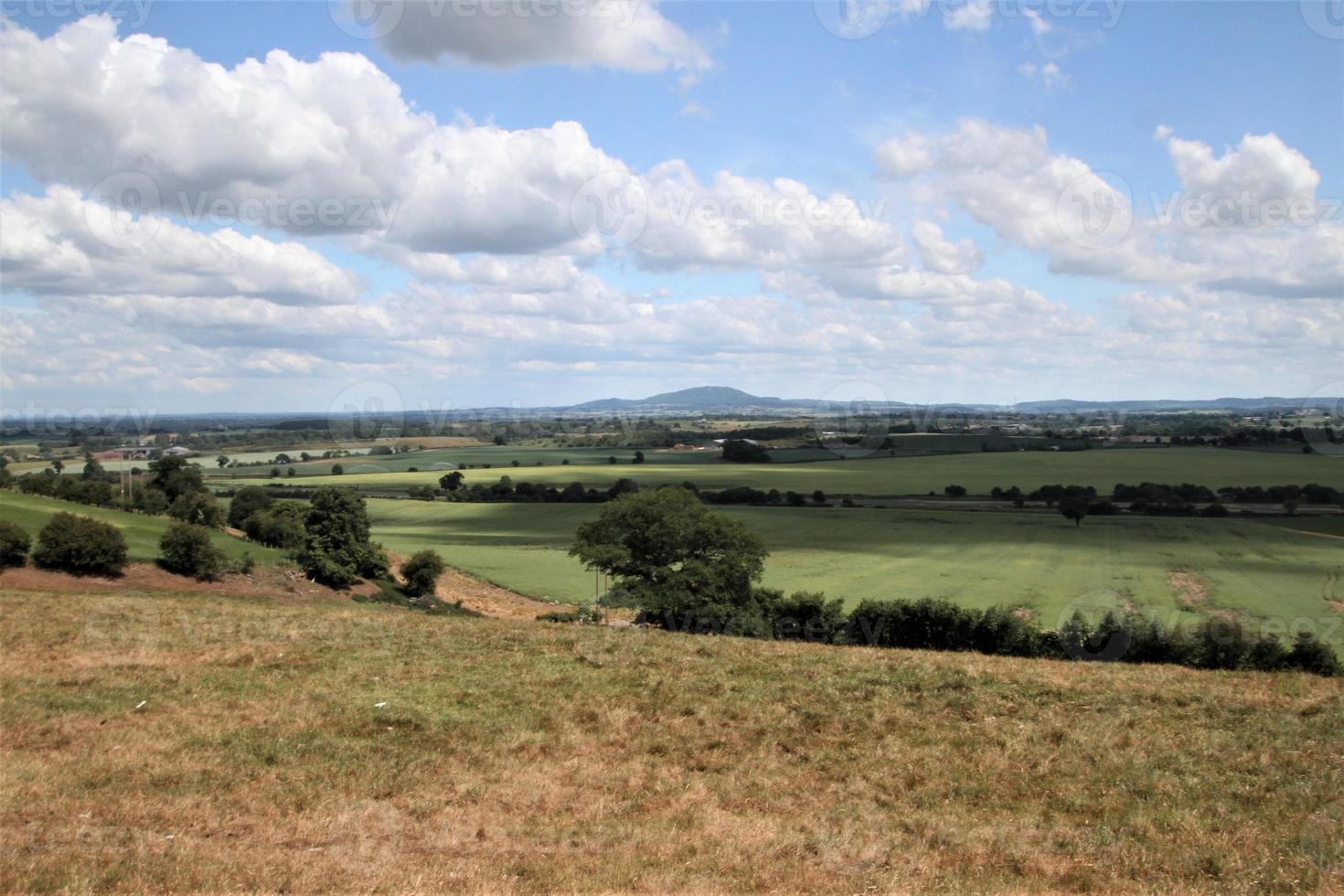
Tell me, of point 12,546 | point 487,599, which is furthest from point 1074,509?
point 12,546

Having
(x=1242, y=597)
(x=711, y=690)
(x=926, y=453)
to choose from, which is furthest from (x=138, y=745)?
(x=926, y=453)

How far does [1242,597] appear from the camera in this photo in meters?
43.6

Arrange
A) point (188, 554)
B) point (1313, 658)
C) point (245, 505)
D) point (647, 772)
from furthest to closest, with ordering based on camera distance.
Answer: point (245, 505), point (188, 554), point (1313, 658), point (647, 772)

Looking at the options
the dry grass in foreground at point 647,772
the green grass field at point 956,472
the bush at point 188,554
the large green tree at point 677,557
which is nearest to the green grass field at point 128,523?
the bush at point 188,554

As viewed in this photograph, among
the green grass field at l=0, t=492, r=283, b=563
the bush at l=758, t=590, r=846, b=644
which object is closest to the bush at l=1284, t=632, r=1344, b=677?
the bush at l=758, t=590, r=846, b=644

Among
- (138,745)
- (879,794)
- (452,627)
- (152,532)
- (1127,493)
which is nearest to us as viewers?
(879,794)

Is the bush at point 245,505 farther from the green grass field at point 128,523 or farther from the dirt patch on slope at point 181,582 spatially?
the dirt patch on slope at point 181,582

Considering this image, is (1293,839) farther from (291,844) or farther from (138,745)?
(138,745)

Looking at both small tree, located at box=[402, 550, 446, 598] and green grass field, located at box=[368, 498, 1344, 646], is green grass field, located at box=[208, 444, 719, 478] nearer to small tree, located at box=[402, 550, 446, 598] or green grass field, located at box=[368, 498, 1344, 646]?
green grass field, located at box=[368, 498, 1344, 646]

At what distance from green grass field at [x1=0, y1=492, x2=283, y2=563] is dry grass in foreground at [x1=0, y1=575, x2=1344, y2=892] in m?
32.5

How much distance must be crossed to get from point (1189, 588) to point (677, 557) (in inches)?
1138

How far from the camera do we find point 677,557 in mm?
37625

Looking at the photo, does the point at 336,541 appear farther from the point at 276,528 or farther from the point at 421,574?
the point at 276,528

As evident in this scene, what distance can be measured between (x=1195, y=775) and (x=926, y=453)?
378ft
